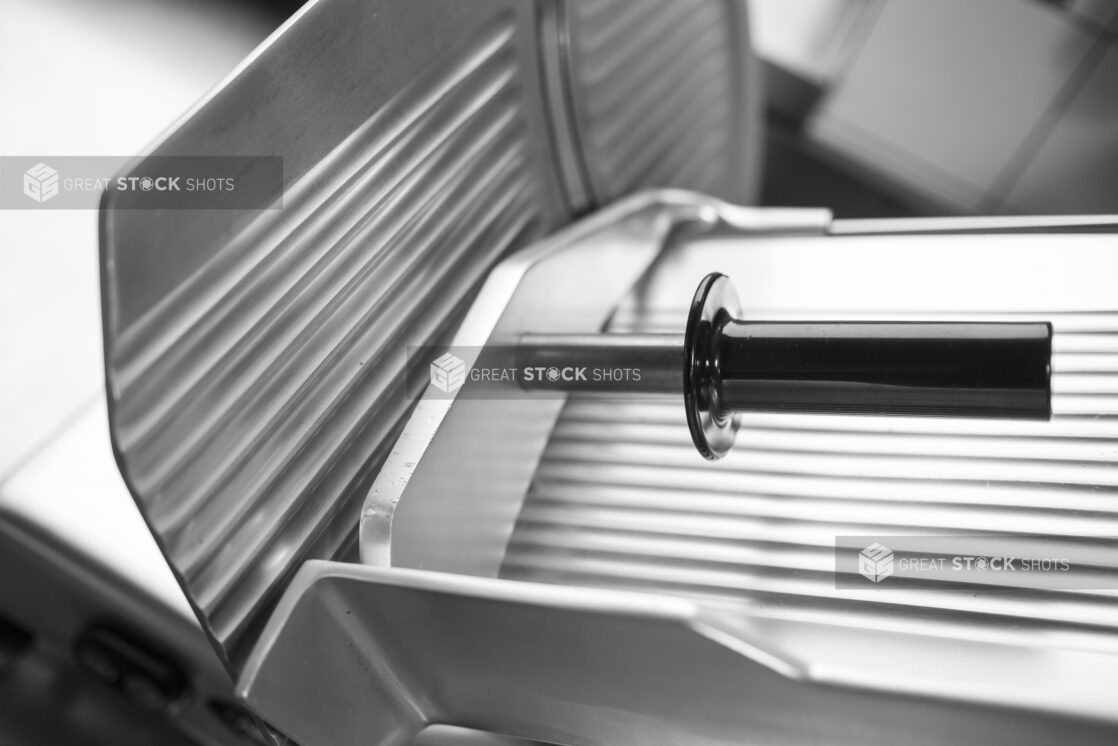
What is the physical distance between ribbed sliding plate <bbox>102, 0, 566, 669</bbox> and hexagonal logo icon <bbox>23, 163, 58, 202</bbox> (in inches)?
19.1

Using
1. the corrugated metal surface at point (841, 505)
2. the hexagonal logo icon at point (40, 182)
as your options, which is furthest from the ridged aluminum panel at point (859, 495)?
the hexagonal logo icon at point (40, 182)

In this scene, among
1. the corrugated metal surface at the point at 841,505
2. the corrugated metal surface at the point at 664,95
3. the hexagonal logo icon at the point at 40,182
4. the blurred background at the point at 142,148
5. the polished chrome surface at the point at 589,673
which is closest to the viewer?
the polished chrome surface at the point at 589,673

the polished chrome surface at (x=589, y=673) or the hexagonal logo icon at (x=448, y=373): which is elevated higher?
the hexagonal logo icon at (x=448, y=373)

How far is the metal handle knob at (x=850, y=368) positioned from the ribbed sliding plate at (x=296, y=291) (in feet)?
0.59

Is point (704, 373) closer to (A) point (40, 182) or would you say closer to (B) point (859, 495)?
(B) point (859, 495)

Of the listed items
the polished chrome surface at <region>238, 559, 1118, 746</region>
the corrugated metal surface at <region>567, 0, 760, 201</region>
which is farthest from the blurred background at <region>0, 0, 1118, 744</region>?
the corrugated metal surface at <region>567, 0, 760, 201</region>

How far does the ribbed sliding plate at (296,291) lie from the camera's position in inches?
16.9

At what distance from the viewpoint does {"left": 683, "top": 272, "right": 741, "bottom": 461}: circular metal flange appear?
53cm

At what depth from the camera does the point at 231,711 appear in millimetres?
658

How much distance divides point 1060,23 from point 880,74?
12.0 inches

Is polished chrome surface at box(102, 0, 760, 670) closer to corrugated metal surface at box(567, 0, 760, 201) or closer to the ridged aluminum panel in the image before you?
corrugated metal surface at box(567, 0, 760, 201)

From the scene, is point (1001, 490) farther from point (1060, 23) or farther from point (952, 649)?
point (1060, 23)

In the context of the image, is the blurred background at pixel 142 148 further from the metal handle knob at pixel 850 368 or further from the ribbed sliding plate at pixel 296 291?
the metal handle knob at pixel 850 368

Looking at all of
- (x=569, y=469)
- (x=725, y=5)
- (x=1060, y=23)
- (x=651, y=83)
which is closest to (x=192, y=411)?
(x=569, y=469)
